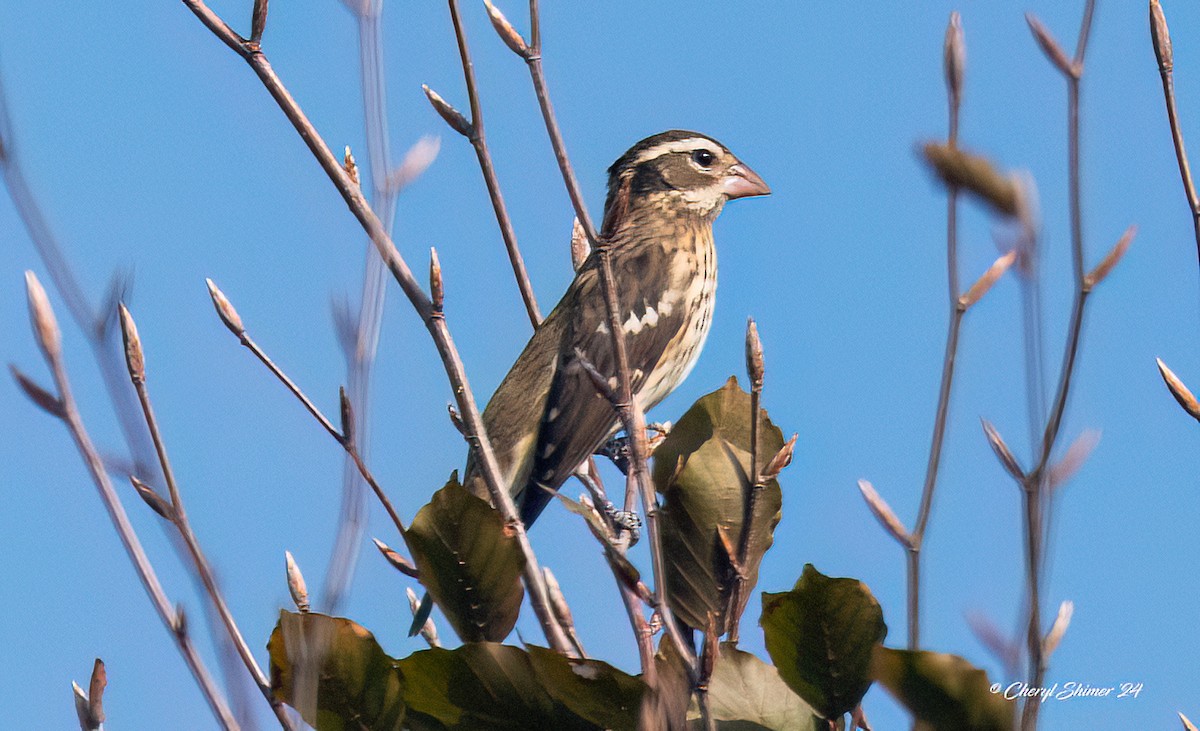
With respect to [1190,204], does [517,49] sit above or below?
above

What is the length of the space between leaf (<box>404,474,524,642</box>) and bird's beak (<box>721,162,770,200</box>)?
5153 mm

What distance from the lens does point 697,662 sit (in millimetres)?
2006

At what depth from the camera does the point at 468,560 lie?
237cm

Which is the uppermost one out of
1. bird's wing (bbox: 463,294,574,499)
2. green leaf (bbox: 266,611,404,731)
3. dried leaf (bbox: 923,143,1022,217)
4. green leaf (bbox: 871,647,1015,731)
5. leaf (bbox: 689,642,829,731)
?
bird's wing (bbox: 463,294,574,499)

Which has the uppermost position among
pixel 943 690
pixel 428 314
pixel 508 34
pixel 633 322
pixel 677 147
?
pixel 677 147

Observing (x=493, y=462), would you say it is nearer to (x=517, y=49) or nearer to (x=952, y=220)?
(x=517, y=49)

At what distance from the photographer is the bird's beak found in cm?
731

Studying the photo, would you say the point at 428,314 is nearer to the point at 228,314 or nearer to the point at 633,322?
the point at 228,314

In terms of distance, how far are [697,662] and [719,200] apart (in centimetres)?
562

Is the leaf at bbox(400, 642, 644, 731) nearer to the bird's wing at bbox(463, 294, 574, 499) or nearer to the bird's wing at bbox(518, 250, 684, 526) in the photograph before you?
the bird's wing at bbox(518, 250, 684, 526)

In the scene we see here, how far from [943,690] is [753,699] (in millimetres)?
424

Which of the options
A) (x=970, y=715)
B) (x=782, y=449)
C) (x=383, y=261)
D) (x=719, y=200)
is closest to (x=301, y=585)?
(x=383, y=261)

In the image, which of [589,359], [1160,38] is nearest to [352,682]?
[1160,38]

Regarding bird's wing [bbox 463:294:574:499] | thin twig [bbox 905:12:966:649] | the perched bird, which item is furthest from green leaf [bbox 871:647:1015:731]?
bird's wing [bbox 463:294:574:499]
